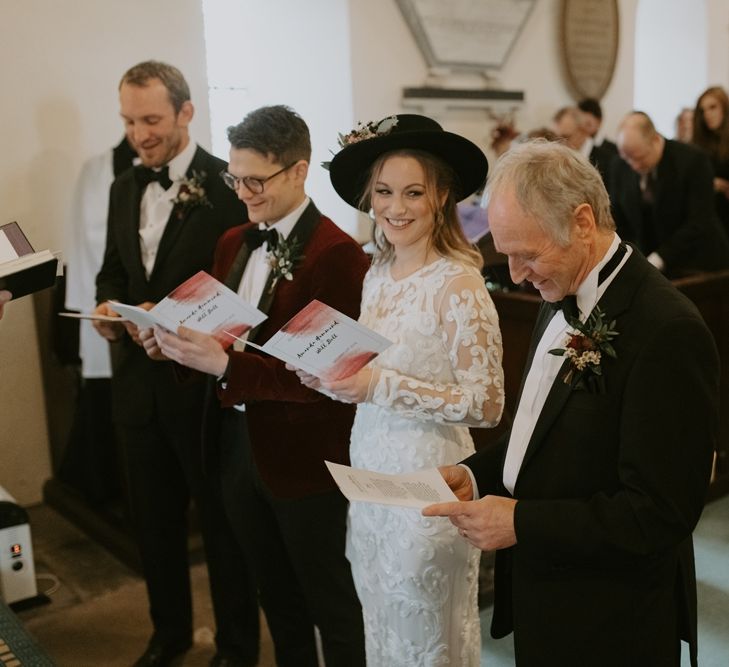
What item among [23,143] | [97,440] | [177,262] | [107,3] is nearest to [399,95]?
[107,3]

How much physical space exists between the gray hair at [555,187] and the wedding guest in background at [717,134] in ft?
14.4

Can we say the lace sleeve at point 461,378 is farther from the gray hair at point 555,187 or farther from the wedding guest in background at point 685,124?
the wedding guest in background at point 685,124

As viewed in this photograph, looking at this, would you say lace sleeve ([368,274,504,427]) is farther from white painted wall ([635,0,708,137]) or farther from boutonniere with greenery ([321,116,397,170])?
white painted wall ([635,0,708,137])

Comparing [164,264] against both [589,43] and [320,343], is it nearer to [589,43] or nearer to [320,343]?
[320,343]

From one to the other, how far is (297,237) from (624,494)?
123 centimetres

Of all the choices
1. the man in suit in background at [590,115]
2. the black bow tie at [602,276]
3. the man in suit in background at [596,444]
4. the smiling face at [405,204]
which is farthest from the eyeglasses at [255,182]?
the man in suit in background at [590,115]

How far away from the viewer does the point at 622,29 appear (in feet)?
26.4

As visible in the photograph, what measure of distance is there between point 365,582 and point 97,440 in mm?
2613

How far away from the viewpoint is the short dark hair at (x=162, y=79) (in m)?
2.88

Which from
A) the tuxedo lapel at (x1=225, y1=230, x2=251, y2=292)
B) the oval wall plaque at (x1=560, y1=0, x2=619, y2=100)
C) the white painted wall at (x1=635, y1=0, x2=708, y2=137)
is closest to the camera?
the tuxedo lapel at (x1=225, y1=230, x2=251, y2=292)

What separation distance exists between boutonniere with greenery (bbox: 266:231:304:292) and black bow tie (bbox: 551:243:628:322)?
3.10ft

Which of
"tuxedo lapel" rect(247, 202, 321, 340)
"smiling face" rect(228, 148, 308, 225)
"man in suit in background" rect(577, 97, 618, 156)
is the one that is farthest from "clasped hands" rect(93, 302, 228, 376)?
"man in suit in background" rect(577, 97, 618, 156)

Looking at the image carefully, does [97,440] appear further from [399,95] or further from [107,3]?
[399,95]

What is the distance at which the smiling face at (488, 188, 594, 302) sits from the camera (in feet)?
5.04
